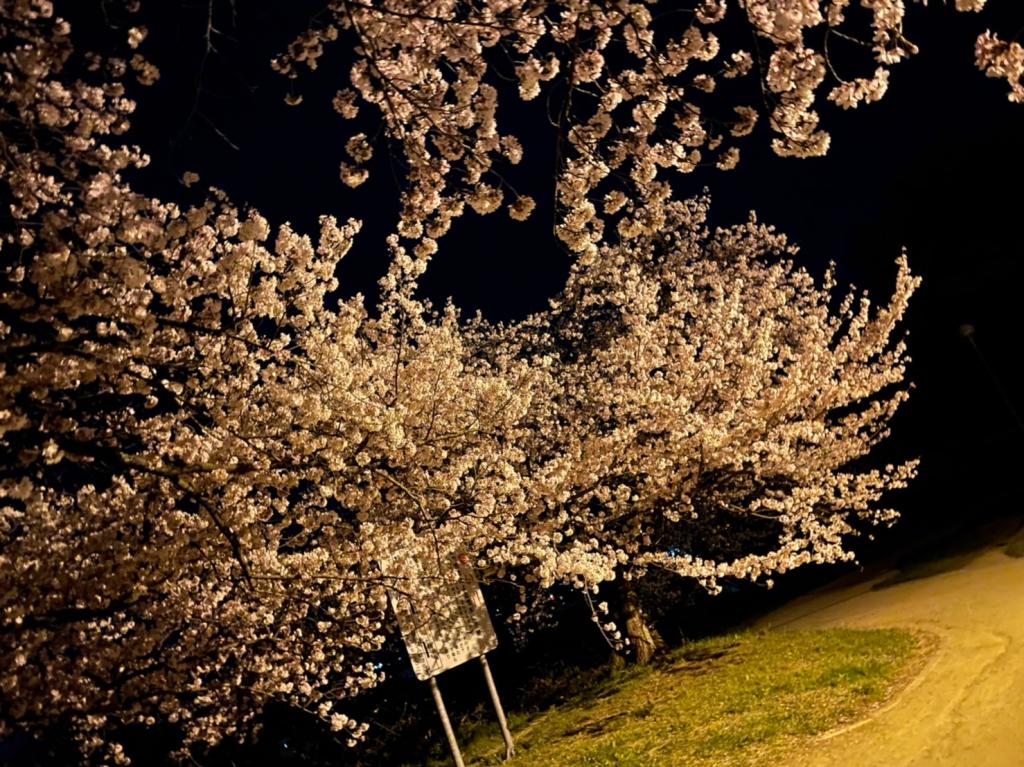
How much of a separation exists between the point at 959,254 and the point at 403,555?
25.1 metres

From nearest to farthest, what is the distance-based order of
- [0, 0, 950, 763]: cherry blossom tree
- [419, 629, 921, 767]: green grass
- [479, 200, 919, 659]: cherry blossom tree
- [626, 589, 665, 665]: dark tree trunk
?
[0, 0, 950, 763]: cherry blossom tree < [419, 629, 921, 767]: green grass < [479, 200, 919, 659]: cherry blossom tree < [626, 589, 665, 665]: dark tree trunk

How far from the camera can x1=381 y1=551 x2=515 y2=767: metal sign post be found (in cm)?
784

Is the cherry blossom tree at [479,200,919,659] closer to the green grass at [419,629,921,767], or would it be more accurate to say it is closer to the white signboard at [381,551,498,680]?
the white signboard at [381,551,498,680]

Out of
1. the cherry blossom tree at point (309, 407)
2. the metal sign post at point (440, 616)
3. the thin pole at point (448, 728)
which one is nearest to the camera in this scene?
the cherry blossom tree at point (309, 407)

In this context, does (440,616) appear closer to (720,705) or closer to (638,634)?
(720,705)

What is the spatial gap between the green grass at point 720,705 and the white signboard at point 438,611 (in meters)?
1.61

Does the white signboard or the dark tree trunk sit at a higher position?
the white signboard

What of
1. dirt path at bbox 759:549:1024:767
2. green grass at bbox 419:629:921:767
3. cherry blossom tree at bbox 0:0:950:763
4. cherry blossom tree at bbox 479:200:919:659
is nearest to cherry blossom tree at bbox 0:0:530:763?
cherry blossom tree at bbox 0:0:950:763

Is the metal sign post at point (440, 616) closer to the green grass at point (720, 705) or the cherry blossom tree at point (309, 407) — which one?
the cherry blossom tree at point (309, 407)

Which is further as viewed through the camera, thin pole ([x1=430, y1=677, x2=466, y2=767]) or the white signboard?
the white signboard

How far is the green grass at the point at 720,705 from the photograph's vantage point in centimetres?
679

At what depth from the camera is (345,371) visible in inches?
352

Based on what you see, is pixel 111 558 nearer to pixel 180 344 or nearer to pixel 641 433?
pixel 180 344

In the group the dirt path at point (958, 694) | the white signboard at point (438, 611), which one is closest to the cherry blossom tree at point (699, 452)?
the white signboard at point (438, 611)
